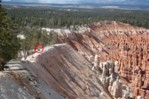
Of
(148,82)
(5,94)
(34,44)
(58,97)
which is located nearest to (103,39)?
(148,82)

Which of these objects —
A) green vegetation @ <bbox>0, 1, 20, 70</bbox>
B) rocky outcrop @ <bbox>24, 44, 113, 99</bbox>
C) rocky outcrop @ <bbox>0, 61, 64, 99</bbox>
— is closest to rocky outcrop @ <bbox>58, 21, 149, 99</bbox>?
rocky outcrop @ <bbox>24, 44, 113, 99</bbox>

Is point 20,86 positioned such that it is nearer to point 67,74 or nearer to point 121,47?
point 67,74

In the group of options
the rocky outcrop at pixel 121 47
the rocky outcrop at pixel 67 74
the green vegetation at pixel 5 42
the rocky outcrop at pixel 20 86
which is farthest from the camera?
the rocky outcrop at pixel 121 47

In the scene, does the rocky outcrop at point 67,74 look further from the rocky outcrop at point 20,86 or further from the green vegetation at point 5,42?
the green vegetation at point 5,42

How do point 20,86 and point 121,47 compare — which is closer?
point 20,86

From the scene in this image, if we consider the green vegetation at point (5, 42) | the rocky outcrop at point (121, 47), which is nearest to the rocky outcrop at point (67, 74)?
the green vegetation at point (5, 42)

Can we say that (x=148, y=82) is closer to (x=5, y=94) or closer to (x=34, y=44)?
(x=34, y=44)

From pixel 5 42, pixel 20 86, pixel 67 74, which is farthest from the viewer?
pixel 67 74

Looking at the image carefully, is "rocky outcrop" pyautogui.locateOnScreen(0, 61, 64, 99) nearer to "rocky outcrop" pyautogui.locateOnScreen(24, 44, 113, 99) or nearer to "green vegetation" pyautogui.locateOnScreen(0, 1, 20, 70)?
"green vegetation" pyautogui.locateOnScreen(0, 1, 20, 70)

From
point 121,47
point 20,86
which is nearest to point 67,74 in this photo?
point 20,86
